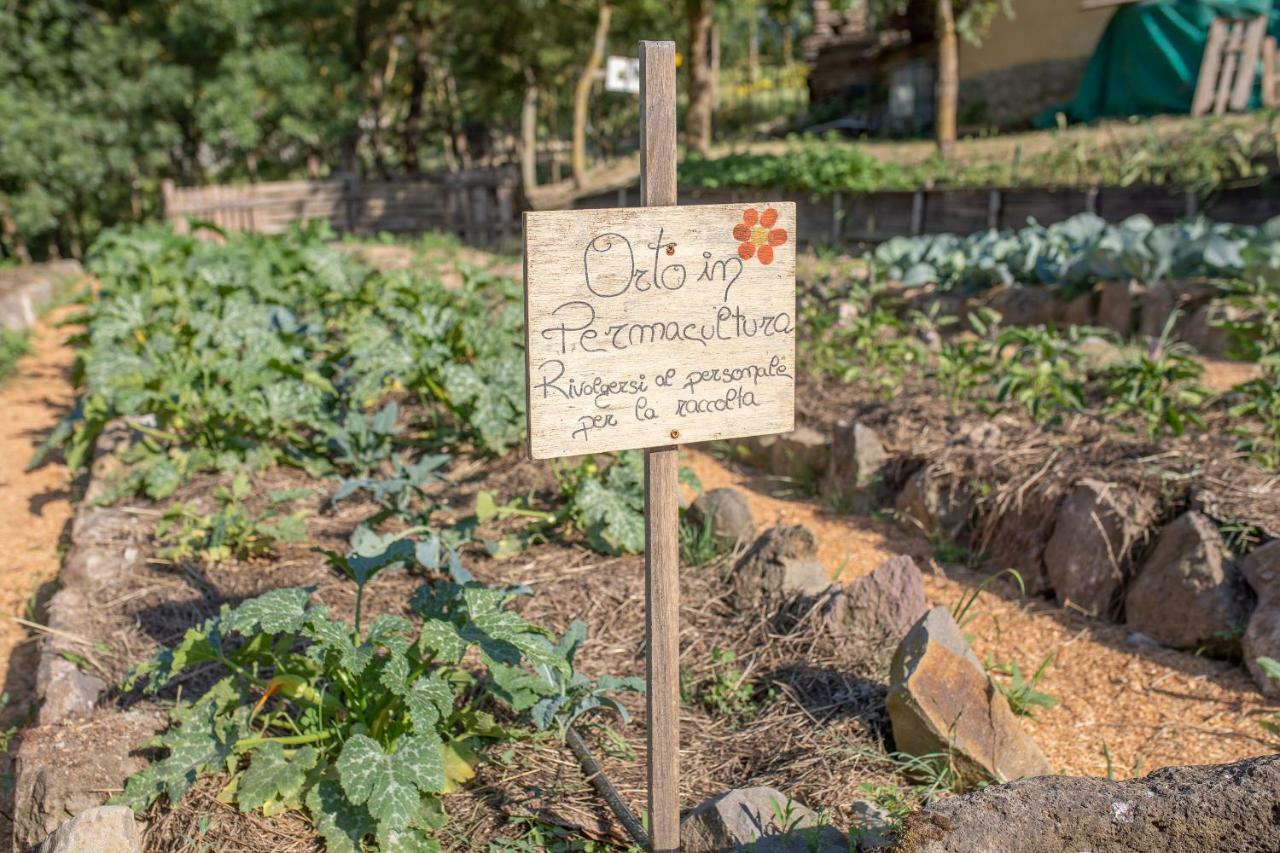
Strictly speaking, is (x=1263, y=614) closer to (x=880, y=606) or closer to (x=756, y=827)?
(x=880, y=606)

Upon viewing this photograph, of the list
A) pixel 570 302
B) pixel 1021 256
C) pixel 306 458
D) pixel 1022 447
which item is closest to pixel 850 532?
pixel 1022 447

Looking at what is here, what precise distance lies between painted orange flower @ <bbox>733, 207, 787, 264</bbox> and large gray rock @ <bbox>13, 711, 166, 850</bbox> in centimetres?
197

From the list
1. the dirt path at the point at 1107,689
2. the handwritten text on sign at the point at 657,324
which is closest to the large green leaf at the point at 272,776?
the handwritten text on sign at the point at 657,324

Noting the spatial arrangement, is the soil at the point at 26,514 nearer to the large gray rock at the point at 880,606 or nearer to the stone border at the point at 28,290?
the stone border at the point at 28,290

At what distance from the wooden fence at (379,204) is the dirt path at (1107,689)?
41.1 ft

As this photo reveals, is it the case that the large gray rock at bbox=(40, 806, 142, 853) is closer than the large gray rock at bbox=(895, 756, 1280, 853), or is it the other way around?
the large gray rock at bbox=(895, 756, 1280, 853)

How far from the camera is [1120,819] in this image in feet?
5.86

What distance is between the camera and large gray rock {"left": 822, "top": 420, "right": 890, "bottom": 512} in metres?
4.77

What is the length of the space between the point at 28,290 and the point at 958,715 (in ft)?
34.4

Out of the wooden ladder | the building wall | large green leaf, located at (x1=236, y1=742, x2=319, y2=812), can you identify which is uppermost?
the building wall

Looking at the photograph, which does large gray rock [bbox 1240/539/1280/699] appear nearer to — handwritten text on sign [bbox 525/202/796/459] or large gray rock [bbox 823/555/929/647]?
large gray rock [bbox 823/555/929/647]

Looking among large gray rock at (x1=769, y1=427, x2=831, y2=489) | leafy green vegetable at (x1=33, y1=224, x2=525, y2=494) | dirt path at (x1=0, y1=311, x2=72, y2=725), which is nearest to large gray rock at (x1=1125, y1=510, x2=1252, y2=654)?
large gray rock at (x1=769, y1=427, x2=831, y2=489)

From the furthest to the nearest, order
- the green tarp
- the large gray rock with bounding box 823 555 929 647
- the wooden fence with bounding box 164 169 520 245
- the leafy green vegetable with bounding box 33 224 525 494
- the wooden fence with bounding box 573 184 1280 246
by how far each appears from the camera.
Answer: the wooden fence with bounding box 164 169 520 245, the green tarp, the wooden fence with bounding box 573 184 1280 246, the leafy green vegetable with bounding box 33 224 525 494, the large gray rock with bounding box 823 555 929 647

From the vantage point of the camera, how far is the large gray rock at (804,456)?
16.7 feet
